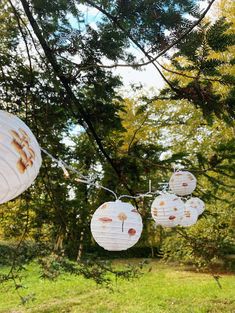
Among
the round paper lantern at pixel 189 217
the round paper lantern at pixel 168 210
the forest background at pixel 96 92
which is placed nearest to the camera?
the forest background at pixel 96 92

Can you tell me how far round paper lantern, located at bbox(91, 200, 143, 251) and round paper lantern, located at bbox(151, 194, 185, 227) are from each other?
713mm

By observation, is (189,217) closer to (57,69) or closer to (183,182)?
(183,182)

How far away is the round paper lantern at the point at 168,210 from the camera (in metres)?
2.64

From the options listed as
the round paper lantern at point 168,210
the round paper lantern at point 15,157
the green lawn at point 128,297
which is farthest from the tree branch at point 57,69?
the green lawn at point 128,297

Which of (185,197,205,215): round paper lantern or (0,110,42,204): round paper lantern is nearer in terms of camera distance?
(0,110,42,204): round paper lantern

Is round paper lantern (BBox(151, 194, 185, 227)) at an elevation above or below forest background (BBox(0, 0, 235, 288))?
below

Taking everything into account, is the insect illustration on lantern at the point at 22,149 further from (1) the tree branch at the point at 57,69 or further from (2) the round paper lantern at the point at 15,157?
(1) the tree branch at the point at 57,69

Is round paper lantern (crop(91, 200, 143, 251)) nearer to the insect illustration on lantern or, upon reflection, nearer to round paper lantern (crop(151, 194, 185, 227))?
round paper lantern (crop(151, 194, 185, 227))

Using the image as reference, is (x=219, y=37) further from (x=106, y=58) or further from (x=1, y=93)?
(x=1, y=93)

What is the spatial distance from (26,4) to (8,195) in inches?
53.9

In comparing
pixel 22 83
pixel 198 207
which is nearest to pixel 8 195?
pixel 22 83

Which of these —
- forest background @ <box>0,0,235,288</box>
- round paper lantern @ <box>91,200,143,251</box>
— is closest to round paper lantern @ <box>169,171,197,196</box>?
forest background @ <box>0,0,235,288</box>

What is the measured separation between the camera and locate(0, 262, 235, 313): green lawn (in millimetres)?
5619

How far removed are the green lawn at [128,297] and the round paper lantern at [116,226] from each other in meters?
3.09
